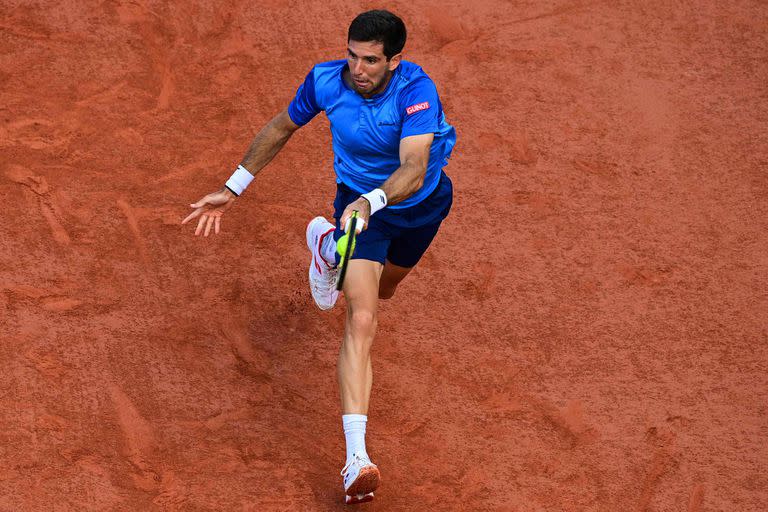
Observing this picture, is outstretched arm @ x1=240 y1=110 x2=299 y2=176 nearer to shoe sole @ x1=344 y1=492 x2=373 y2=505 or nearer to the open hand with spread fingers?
the open hand with spread fingers

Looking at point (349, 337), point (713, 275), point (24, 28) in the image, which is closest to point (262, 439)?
point (349, 337)

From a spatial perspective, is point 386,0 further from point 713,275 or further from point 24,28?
point 713,275

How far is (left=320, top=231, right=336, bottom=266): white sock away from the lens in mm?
6355

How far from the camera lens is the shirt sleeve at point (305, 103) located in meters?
6.22

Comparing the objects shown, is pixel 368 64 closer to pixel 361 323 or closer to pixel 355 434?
pixel 361 323

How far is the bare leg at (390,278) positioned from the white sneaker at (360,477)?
1553 millimetres

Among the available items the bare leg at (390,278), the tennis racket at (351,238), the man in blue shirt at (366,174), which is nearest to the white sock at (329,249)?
the man in blue shirt at (366,174)

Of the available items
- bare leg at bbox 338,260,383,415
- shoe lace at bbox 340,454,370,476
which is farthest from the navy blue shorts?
shoe lace at bbox 340,454,370,476

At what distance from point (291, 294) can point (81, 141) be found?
2.10 m

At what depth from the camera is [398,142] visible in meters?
6.09

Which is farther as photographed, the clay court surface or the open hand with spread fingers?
the clay court surface

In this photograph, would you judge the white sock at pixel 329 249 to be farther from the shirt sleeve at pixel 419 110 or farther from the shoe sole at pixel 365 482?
the shoe sole at pixel 365 482

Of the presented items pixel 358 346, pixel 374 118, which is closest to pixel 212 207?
pixel 374 118

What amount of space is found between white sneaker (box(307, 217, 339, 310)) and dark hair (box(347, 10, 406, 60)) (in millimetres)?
1168
